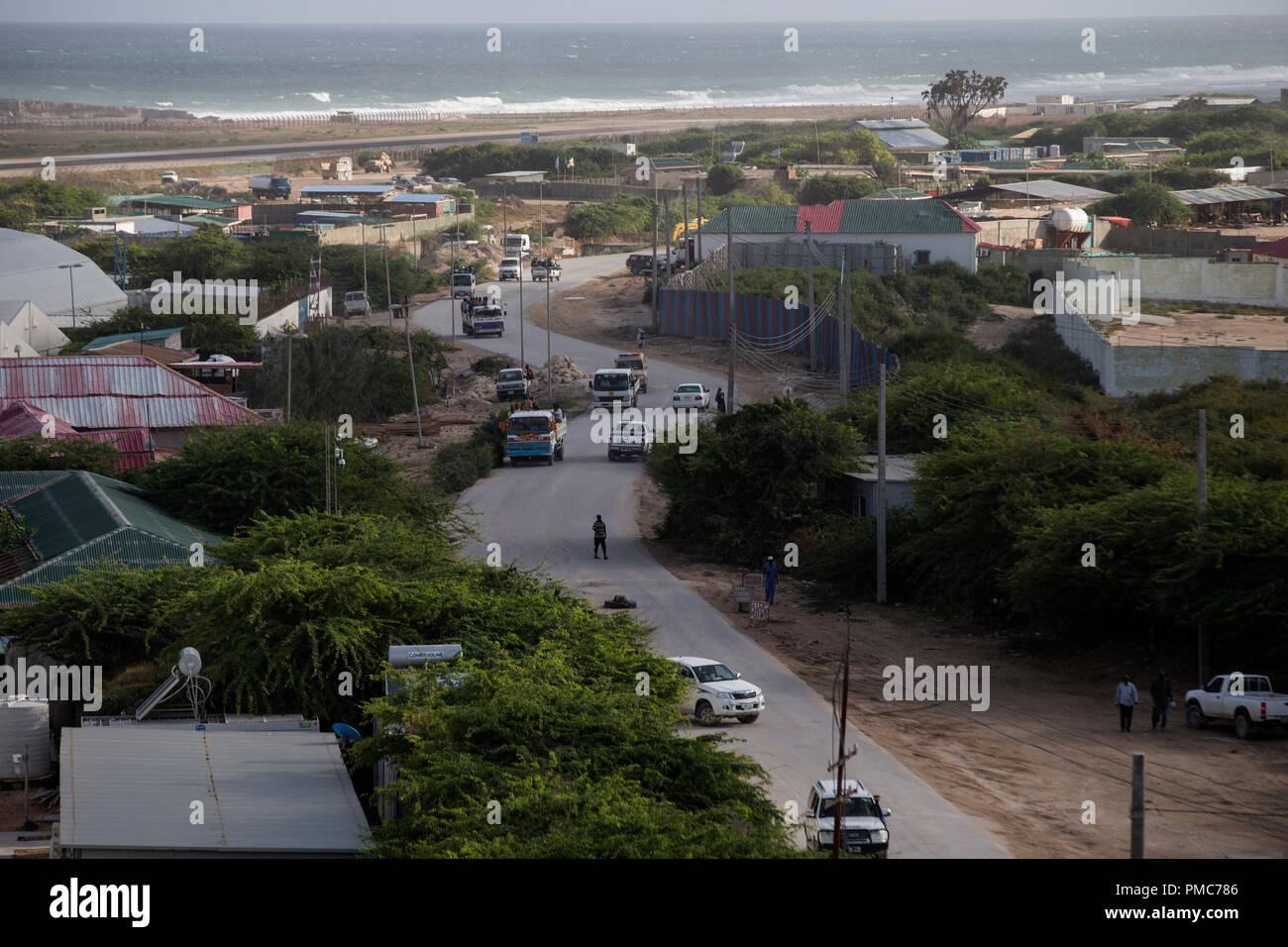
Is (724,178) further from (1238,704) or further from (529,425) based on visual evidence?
(1238,704)

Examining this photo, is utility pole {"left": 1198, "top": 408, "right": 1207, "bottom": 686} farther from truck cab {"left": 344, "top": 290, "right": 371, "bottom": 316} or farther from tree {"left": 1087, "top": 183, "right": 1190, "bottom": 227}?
tree {"left": 1087, "top": 183, "right": 1190, "bottom": 227}

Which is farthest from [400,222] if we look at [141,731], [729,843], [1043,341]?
[729,843]

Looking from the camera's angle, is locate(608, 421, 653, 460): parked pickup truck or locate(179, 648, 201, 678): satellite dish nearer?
locate(179, 648, 201, 678): satellite dish

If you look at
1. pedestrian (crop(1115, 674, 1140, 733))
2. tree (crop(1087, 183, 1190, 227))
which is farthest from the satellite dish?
tree (crop(1087, 183, 1190, 227))
